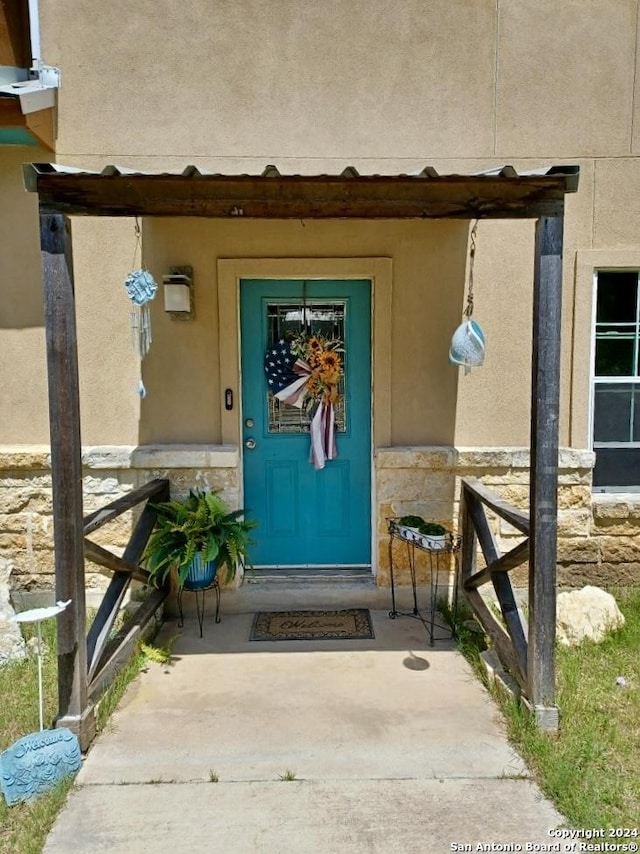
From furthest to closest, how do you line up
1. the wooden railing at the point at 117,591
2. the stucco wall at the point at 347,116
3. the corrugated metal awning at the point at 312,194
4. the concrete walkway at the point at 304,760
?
the stucco wall at the point at 347,116, the wooden railing at the point at 117,591, the corrugated metal awning at the point at 312,194, the concrete walkway at the point at 304,760

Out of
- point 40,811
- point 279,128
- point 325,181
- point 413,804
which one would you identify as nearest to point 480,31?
point 279,128

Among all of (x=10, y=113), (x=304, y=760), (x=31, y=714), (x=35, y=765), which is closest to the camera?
(x=35, y=765)

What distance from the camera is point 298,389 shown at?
176 inches

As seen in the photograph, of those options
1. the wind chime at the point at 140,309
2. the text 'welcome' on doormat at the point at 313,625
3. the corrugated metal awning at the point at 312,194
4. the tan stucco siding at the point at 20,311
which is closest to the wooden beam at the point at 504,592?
the text 'welcome' on doormat at the point at 313,625

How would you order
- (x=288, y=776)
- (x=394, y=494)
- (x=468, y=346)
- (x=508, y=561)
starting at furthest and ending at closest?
(x=394, y=494), (x=468, y=346), (x=508, y=561), (x=288, y=776)

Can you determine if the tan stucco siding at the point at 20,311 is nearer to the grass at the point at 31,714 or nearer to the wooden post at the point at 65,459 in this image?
A: the grass at the point at 31,714

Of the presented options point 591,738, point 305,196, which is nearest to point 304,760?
point 591,738

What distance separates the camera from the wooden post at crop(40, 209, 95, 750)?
110 inches

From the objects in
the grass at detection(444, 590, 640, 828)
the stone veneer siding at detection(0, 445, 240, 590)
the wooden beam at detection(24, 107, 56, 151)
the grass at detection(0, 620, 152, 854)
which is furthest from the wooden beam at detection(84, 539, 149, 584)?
the wooden beam at detection(24, 107, 56, 151)

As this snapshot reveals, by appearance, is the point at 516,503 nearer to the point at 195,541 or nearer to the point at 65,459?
the point at 195,541

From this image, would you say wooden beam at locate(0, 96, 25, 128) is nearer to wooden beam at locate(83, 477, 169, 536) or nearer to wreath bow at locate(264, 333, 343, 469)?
wreath bow at locate(264, 333, 343, 469)

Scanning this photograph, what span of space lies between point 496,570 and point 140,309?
282 cm

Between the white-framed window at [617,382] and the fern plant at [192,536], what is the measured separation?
265 cm

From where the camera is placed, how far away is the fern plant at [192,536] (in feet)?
12.8
